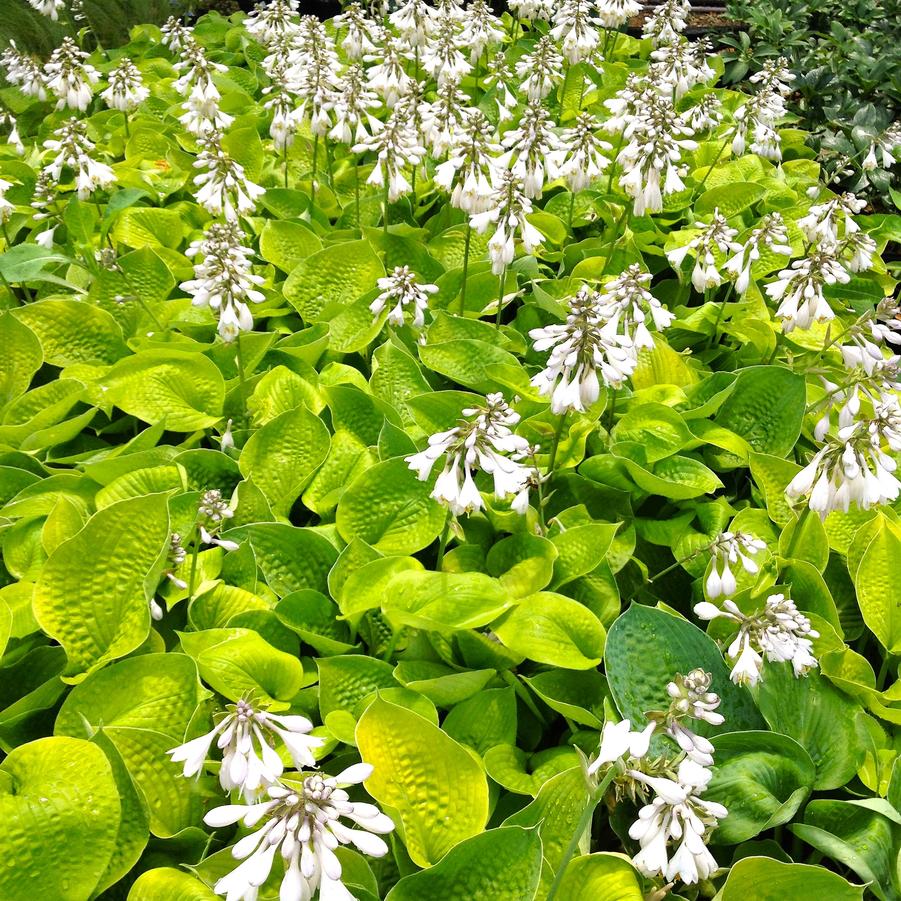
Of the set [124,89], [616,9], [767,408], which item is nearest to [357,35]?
[124,89]

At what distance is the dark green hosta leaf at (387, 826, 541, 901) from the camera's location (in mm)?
1697

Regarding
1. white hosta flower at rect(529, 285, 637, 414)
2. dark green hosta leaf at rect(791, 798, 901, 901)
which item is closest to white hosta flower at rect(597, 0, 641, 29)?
white hosta flower at rect(529, 285, 637, 414)

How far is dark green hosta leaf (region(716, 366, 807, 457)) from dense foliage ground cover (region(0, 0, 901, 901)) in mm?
11

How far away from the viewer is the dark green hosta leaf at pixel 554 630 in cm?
220

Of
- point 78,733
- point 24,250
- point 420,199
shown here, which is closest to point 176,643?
→ point 78,733

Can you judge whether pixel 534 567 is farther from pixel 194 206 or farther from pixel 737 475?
pixel 194 206

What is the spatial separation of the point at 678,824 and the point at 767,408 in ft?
6.09

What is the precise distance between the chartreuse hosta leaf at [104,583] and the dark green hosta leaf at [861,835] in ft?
5.40

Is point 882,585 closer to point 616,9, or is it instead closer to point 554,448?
point 554,448

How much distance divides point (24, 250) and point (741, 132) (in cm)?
353

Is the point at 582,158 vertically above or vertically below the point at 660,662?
above

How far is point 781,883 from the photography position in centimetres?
179

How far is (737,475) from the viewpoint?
10.3 feet

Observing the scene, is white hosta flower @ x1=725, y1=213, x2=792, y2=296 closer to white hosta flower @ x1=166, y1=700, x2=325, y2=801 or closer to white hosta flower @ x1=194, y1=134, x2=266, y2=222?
white hosta flower @ x1=194, y1=134, x2=266, y2=222
